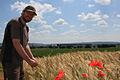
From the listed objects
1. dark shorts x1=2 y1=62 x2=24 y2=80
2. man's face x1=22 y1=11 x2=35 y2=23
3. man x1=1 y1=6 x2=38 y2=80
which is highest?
man's face x1=22 y1=11 x2=35 y2=23

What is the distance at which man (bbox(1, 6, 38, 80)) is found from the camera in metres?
5.19

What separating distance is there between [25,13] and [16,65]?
79 centimetres

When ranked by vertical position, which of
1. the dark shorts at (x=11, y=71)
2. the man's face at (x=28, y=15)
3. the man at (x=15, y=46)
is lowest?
the dark shorts at (x=11, y=71)

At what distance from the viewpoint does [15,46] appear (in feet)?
17.0

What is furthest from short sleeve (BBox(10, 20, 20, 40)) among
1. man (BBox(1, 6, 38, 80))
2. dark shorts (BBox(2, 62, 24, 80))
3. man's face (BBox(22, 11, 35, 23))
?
dark shorts (BBox(2, 62, 24, 80))

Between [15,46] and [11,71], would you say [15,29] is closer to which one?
[15,46]

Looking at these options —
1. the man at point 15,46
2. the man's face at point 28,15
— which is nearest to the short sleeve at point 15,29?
the man at point 15,46

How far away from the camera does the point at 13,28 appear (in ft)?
17.3

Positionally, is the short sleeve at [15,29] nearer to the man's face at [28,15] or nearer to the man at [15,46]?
the man at [15,46]

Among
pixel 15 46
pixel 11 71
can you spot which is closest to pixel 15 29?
pixel 15 46

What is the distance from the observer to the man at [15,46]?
5.19 m

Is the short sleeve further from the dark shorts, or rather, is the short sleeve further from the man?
the dark shorts

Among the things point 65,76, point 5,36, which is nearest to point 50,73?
point 5,36

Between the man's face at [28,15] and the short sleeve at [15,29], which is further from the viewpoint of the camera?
the short sleeve at [15,29]
